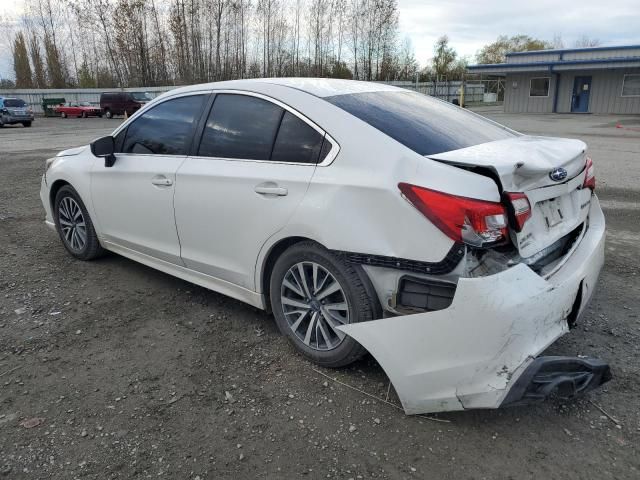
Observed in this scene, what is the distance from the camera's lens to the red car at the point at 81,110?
1480 inches

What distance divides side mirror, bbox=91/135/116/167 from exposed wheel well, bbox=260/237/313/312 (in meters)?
1.91

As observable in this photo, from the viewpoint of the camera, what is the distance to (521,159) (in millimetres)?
2627

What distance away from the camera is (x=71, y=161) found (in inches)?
191

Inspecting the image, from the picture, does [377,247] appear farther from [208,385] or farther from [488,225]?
[208,385]

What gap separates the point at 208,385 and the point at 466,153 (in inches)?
78.5

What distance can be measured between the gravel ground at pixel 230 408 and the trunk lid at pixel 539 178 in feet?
2.93

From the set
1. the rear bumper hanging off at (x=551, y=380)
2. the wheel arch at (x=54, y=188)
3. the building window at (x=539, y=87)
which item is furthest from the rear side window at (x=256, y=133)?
the building window at (x=539, y=87)

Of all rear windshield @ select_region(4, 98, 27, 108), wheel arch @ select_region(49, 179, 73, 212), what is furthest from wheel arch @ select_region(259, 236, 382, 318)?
rear windshield @ select_region(4, 98, 27, 108)

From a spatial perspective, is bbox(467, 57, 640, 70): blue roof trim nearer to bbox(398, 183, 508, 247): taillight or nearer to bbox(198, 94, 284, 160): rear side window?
bbox(198, 94, 284, 160): rear side window

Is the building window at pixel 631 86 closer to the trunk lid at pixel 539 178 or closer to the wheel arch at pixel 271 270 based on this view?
the trunk lid at pixel 539 178

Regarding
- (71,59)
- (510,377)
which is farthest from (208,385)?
(71,59)

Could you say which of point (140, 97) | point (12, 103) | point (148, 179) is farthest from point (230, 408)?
point (140, 97)

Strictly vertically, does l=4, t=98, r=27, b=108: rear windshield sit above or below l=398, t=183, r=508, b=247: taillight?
above

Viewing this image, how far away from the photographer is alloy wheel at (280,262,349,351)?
2961 mm
